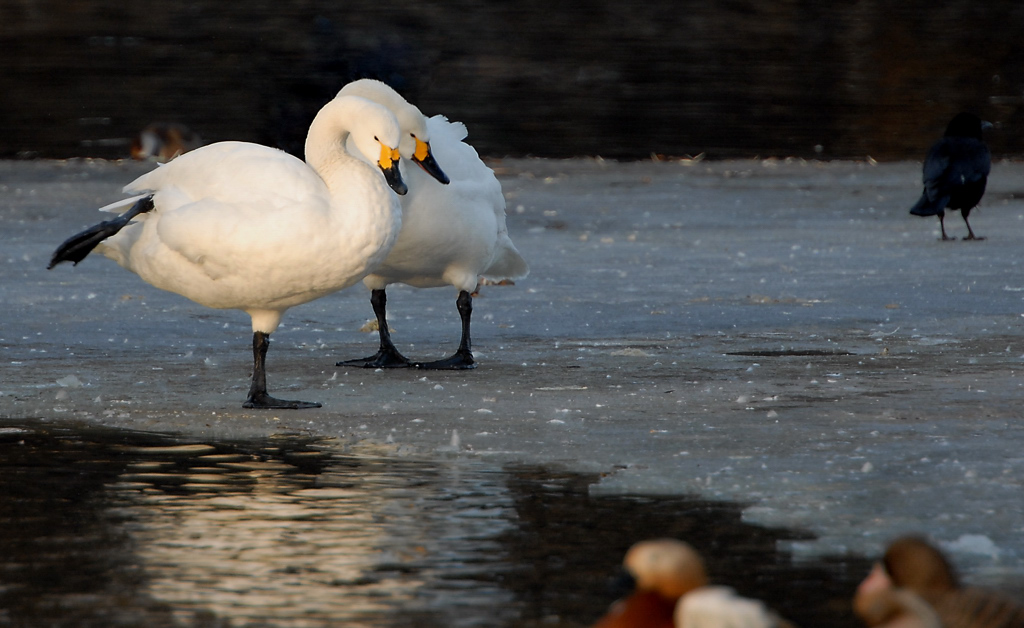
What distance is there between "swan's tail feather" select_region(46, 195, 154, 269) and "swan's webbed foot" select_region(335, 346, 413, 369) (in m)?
1.46

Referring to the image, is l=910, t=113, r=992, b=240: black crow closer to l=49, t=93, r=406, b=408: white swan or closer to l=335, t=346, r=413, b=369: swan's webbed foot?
l=335, t=346, r=413, b=369: swan's webbed foot

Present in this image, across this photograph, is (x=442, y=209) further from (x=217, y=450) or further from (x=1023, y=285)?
(x=1023, y=285)

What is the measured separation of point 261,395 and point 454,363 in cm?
126

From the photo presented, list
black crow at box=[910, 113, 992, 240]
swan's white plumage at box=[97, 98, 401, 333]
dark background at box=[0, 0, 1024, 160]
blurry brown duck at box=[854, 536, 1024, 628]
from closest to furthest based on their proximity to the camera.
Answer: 1. blurry brown duck at box=[854, 536, 1024, 628]
2. swan's white plumage at box=[97, 98, 401, 333]
3. black crow at box=[910, 113, 992, 240]
4. dark background at box=[0, 0, 1024, 160]

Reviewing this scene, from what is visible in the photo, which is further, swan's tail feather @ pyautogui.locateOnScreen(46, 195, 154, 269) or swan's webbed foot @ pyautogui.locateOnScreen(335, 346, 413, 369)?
swan's webbed foot @ pyautogui.locateOnScreen(335, 346, 413, 369)

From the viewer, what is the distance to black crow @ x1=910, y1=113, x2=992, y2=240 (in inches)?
515

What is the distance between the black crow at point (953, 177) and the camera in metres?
13.1

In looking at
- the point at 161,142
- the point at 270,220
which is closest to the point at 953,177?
the point at 270,220

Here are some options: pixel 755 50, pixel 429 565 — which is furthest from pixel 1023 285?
pixel 755 50

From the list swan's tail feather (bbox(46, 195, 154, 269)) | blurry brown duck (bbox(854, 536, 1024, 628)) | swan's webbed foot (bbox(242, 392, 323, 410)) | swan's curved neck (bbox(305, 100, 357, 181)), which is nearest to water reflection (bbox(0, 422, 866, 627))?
blurry brown duck (bbox(854, 536, 1024, 628))

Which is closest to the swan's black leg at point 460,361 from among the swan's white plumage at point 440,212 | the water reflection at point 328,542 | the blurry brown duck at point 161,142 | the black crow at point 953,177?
the swan's white plumage at point 440,212

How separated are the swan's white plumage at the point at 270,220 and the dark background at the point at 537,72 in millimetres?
13617

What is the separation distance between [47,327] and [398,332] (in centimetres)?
186

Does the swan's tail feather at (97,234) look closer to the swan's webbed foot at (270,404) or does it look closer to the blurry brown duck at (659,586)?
the swan's webbed foot at (270,404)
